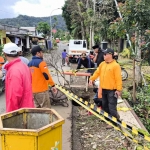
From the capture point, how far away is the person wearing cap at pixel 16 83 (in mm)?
2779

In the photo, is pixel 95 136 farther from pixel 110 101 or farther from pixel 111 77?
pixel 111 77

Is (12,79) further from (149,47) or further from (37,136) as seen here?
(149,47)

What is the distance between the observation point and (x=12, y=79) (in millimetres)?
2766

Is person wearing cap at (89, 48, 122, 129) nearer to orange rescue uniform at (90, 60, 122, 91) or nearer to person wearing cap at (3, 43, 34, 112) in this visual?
orange rescue uniform at (90, 60, 122, 91)

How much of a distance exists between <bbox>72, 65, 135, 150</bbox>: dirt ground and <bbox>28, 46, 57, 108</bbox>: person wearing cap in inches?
38.7

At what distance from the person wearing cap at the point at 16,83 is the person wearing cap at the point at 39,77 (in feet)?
5.52

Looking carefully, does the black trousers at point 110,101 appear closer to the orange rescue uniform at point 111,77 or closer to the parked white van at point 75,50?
the orange rescue uniform at point 111,77

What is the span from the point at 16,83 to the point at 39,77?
6.64ft

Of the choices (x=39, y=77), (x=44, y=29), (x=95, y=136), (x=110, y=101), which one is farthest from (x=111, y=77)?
(x=44, y=29)

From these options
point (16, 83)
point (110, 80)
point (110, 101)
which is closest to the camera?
point (16, 83)

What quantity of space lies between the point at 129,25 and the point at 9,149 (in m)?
6.03

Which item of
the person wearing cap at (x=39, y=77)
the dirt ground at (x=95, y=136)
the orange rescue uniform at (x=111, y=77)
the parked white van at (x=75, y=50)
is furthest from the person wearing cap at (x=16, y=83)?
the parked white van at (x=75, y=50)

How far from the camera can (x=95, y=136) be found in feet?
15.6

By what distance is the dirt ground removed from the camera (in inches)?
169
